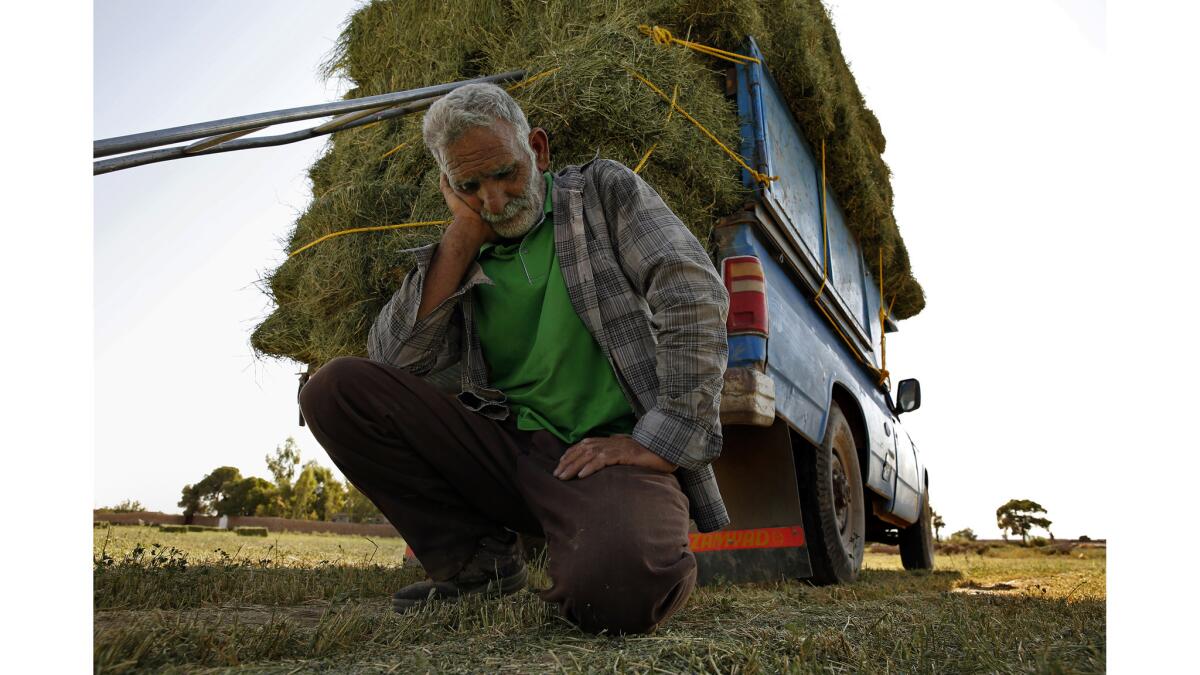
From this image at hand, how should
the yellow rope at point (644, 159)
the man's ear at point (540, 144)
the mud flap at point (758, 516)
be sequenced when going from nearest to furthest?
the man's ear at point (540, 144) < the yellow rope at point (644, 159) < the mud flap at point (758, 516)

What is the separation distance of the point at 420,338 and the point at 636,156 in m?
1.09

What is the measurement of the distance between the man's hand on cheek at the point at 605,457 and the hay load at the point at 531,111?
3.59ft

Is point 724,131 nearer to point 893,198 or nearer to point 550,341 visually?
point 550,341

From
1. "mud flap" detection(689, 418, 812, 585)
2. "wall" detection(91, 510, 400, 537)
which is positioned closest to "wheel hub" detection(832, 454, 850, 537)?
"mud flap" detection(689, 418, 812, 585)

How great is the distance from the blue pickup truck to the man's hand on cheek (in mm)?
941

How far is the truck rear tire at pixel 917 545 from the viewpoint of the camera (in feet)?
21.1

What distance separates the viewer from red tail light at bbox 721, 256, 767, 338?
2.77 metres

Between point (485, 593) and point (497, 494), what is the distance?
0.91 feet

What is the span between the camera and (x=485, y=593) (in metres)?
2.07

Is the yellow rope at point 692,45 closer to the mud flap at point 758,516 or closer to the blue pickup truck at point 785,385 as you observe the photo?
the blue pickup truck at point 785,385

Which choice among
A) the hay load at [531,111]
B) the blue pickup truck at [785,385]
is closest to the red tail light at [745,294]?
the blue pickup truck at [785,385]

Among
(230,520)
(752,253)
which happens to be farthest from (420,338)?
Result: (230,520)

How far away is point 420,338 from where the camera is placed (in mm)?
2045

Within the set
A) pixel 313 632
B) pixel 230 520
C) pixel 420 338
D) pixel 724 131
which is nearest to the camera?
pixel 313 632
